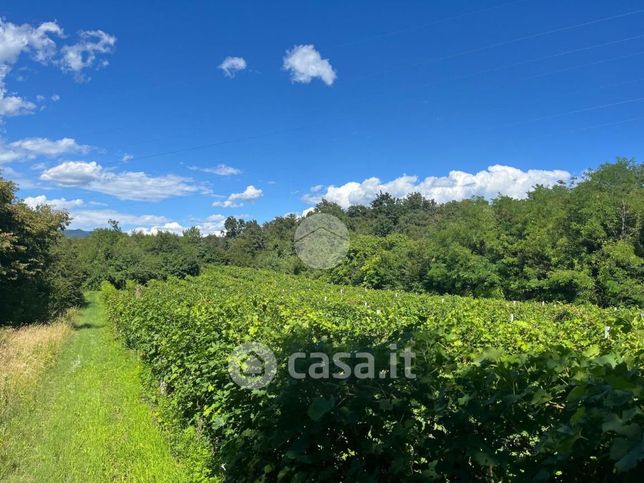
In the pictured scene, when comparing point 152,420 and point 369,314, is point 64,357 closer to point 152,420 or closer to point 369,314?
point 152,420

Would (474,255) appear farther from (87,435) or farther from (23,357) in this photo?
(87,435)

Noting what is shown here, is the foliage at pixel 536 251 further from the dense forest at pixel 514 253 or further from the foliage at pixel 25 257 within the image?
the foliage at pixel 25 257

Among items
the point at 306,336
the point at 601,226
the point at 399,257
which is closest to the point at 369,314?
the point at 306,336

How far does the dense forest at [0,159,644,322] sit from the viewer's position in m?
22.7

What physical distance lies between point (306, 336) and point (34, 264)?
24.0 m

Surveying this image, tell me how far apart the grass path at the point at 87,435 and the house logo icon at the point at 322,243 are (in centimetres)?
4892

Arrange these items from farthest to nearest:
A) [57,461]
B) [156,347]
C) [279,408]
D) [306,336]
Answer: [156,347] < [57,461] < [306,336] < [279,408]

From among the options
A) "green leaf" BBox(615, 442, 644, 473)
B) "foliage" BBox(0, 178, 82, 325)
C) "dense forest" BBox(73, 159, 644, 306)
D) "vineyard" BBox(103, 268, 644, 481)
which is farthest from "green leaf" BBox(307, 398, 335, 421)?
"dense forest" BBox(73, 159, 644, 306)

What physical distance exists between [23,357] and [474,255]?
35810 millimetres

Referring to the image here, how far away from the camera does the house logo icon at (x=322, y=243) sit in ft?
201

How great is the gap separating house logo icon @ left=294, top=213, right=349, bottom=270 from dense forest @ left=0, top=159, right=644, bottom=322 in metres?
1.79

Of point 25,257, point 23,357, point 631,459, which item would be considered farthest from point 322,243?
point 631,459

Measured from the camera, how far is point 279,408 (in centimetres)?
292

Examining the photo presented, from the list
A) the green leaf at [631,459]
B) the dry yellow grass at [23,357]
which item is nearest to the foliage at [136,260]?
the dry yellow grass at [23,357]
